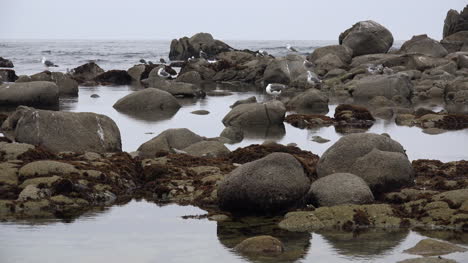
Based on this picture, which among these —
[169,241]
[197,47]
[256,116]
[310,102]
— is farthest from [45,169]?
[197,47]

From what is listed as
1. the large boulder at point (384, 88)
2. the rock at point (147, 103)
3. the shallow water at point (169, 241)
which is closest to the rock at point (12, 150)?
the shallow water at point (169, 241)

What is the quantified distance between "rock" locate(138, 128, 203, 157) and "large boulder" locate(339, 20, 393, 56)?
29.8 m

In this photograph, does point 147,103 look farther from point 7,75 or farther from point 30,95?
point 7,75

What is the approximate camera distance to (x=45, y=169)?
13.1 m

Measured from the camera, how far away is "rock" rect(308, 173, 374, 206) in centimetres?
1168

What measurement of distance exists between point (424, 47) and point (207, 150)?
103 ft

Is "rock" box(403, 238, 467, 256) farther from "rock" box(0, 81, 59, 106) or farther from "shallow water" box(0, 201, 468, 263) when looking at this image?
"rock" box(0, 81, 59, 106)

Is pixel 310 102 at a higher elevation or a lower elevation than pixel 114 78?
higher

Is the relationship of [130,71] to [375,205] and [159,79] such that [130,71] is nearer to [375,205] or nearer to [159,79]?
[159,79]

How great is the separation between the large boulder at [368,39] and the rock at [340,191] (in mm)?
34676

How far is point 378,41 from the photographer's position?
46000mm

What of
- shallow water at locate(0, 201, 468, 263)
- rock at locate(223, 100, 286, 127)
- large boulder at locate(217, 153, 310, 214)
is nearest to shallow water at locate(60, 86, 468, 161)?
rock at locate(223, 100, 286, 127)

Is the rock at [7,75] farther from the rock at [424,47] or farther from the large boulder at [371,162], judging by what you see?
the large boulder at [371,162]

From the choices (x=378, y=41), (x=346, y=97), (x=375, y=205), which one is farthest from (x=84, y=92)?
(x=375, y=205)
